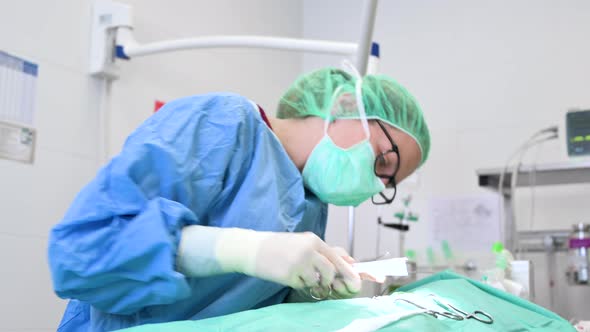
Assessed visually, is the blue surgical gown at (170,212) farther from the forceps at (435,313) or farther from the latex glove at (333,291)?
the forceps at (435,313)

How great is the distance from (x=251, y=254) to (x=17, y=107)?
138cm

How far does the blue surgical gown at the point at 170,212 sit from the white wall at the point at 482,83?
2.08 m

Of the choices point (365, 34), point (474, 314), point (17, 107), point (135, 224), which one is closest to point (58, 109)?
point (17, 107)

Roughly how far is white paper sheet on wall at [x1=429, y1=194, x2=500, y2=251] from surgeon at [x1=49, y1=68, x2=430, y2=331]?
1822 millimetres

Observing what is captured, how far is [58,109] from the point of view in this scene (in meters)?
2.25

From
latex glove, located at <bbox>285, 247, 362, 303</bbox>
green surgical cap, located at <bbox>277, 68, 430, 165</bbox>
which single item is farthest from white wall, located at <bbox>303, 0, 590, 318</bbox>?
latex glove, located at <bbox>285, 247, 362, 303</bbox>

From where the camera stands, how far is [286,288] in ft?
4.41

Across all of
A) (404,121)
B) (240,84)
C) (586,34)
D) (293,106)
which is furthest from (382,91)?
(586,34)

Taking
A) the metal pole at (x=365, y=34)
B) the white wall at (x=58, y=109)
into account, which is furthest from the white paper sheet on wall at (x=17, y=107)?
the metal pole at (x=365, y=34)

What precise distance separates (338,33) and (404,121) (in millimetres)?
2259

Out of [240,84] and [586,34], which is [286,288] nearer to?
[240,84]

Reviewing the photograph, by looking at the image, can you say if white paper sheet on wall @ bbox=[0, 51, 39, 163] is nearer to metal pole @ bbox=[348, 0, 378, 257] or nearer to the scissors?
metal pole @ bbox=[348, 0, 378, 257]

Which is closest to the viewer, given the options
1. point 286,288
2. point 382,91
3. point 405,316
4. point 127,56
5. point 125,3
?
point 405,316

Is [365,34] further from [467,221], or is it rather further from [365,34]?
[467,221]
